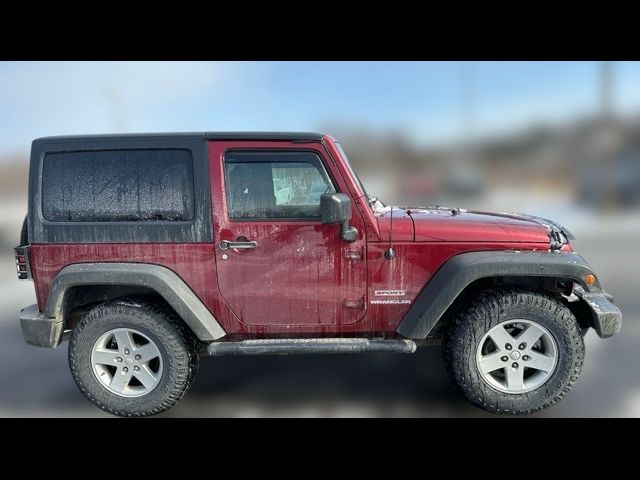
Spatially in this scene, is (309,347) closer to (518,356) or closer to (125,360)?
(125,360)

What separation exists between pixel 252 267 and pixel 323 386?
4.12 feet

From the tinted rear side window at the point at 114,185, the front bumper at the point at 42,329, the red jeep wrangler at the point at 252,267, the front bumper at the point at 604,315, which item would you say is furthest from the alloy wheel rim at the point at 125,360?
the front bumper at the point at 604,315

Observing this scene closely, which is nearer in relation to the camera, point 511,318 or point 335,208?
point 335,208

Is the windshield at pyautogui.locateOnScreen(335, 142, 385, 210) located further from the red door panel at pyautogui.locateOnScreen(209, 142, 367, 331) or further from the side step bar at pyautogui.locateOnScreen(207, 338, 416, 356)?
the side step bar at pyautogui.locateOnScreen(207, 338, 416, 356)

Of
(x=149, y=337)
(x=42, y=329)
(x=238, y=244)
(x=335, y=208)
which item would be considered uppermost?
(x=335, y=208)

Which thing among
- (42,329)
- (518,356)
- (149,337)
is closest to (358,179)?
(518,356)

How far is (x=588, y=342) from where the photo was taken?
3.88 metres

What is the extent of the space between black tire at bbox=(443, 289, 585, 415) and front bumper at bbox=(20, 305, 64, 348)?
281cm

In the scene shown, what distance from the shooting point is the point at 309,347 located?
8.77 ft

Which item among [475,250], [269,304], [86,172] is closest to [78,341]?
[86,172]

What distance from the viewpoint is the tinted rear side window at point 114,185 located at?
269 centimetres

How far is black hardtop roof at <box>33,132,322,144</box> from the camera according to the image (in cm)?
268

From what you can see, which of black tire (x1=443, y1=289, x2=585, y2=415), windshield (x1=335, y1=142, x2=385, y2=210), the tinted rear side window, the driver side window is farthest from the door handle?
black tire (x1=443, y1=289, x2=585, y2=415)

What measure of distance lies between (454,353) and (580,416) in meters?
1.06
